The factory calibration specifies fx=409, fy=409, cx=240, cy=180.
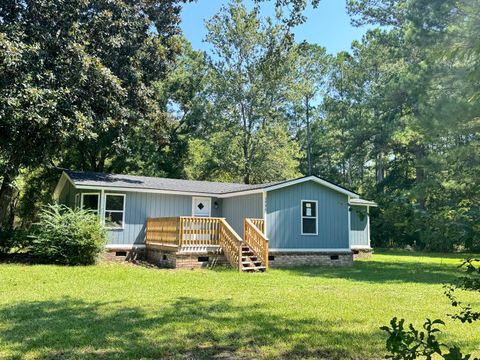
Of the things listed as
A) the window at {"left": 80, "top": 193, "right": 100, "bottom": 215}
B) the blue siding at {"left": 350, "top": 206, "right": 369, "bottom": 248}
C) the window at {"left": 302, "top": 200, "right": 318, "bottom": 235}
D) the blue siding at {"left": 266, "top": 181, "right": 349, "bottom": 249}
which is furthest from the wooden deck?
the blue siding at {"left": 350, "top": 206, "right": 369, "bottom": 248}

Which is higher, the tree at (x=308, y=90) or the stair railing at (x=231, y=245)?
the tree at (x=308, y=90)

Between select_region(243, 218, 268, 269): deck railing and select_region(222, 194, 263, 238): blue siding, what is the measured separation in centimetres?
86

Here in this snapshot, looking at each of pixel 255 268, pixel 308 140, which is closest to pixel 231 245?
pixel 255 268

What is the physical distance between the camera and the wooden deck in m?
12.7

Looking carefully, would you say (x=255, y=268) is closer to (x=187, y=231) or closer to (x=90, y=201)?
(x=187, y=231)

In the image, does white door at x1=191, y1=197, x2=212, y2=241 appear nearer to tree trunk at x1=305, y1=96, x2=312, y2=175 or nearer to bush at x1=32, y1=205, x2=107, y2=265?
bush at x1=32, y1=205, x2=107, y2=265

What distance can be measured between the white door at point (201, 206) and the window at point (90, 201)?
3.69 m

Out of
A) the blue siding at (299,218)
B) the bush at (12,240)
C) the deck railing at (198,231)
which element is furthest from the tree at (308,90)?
the bush at (12,240)

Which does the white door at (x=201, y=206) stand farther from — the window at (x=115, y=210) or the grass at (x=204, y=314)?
the grass at (x=204, y=314)

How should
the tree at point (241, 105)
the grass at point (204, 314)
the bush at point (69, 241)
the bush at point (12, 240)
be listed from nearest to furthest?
1. the grass at point (204, 314)
2. the bush at point (69, 241)
3. the bush at point (12, 240)
4. the tree at point (241, 105)

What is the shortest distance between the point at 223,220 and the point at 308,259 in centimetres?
360

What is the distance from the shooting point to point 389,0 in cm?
2478

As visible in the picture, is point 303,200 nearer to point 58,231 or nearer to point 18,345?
point 58,231

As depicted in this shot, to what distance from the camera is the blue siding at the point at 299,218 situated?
14453mm
